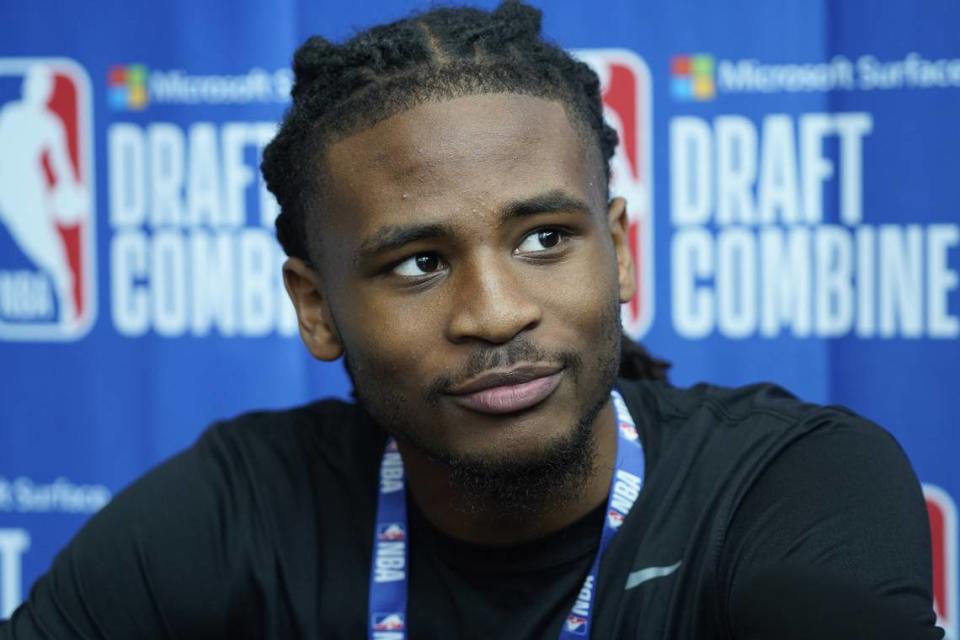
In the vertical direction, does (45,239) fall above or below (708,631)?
above

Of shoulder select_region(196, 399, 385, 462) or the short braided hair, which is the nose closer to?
the short braided hair

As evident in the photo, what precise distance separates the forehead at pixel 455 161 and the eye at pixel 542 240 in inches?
1.9

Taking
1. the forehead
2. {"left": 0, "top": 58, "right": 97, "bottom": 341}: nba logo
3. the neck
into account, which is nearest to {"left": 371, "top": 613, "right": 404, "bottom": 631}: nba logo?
the neck

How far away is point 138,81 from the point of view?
2.54m

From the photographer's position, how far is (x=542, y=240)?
4.26 ft

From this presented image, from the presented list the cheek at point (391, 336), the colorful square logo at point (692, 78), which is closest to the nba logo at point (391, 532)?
the cheek at point (391, 336)

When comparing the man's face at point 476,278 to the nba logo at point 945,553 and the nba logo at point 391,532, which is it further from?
the nba logo at point 945,553

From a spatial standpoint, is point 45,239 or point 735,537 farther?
point 45,239

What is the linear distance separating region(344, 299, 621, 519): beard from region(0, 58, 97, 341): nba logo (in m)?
1.45

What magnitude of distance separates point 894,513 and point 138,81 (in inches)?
77.2

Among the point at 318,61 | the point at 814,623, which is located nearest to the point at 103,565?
the point at 318,61

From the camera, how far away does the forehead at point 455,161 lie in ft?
4.15

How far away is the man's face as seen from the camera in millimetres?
1224

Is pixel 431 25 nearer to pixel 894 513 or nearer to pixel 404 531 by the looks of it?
pixel 404 531
